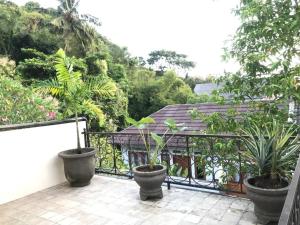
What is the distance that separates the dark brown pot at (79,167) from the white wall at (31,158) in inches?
11.9

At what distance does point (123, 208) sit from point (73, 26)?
48.7 ft

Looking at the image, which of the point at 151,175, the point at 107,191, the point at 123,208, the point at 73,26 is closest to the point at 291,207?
the point at 151,175

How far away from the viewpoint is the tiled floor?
285cm

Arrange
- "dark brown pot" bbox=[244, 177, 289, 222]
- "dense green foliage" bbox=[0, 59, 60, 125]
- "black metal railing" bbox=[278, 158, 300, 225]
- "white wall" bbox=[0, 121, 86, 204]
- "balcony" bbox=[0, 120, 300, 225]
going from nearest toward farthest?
"black metal railing" bbox=[278, 158, 300, 225]
"dark brown pot" bbox=[244, 177, 289, 222]
"balcony" bbox=[0, 120, 300, 225]
"white wall" bbox=[0, 121, 86, 204]
"dense green foliage" bbox=[0, 59, 60, 125]

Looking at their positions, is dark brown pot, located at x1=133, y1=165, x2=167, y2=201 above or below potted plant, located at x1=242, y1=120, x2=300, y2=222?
below

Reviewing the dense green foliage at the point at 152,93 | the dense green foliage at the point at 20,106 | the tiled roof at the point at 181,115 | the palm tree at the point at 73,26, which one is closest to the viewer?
the dense green foliage at the point at 20,106

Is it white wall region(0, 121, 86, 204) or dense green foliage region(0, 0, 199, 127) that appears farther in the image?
dense green foliage region(0, 0, 199, 127)

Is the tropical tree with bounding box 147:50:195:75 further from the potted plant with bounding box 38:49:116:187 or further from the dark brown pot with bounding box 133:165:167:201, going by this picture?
the dark brown pot with bounding box 133:165:167:201

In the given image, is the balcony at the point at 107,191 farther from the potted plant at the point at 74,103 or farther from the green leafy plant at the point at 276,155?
the green leafy plant at the point at 276,155

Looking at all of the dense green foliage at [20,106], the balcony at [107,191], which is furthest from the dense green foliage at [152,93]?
the balcony at [107,191]

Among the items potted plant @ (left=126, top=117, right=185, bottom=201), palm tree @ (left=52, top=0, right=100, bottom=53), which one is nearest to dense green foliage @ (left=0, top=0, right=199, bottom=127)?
palm tree @ (left=52, top=0, right=100, bottom=53)

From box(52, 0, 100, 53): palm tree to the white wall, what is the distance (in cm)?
1203

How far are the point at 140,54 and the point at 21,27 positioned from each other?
45.5ft

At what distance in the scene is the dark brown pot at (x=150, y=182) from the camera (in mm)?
3283
